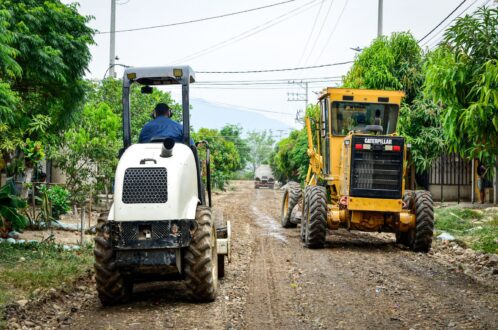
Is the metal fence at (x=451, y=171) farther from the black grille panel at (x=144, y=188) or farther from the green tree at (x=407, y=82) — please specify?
the black grille panel at (x=144, y=188)

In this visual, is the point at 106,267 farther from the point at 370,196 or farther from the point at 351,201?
the point at 370,196

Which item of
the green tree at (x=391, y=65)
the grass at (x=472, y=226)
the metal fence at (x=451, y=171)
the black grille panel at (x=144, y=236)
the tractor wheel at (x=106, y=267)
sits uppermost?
the green tree at (x=391, y=65)

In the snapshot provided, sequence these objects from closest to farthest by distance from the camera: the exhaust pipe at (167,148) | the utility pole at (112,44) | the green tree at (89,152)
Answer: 1. the exhaust pipe at (167,148)
2. the green tree at (89,152)
3. the utility pole at (112,44)

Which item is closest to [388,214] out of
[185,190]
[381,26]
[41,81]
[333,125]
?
[333,125]

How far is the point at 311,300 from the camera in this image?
804 centimetres

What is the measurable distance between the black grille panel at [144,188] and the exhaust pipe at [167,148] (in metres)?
0.34

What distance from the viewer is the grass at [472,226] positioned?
527 inches

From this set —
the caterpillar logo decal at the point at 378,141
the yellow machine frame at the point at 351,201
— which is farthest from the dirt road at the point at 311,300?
the caterpillar logo decal at the point at 378,141

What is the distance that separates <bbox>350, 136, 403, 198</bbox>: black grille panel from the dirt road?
1518mm

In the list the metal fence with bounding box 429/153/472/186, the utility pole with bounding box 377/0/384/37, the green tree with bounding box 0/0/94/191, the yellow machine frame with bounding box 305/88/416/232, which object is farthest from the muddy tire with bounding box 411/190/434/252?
the utility pole with bounding box 377/0/384/37

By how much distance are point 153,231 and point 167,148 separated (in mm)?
984

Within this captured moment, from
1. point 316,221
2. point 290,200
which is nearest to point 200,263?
point 316,221

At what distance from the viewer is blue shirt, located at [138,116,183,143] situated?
27.7 feet

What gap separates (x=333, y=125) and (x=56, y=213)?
27.0 feet
